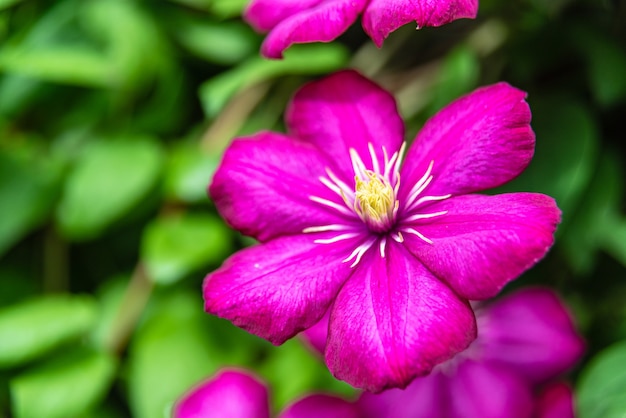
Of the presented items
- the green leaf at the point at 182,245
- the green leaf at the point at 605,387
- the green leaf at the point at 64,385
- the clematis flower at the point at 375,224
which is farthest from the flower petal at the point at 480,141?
the green leaf at the point at 64,385

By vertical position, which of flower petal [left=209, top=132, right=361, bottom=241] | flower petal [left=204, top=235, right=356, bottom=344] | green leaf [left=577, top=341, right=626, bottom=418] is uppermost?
flower petal [left=209, top=132, right=361, bottom=241]

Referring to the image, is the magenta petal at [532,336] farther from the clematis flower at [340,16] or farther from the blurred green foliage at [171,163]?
the clematis flower at [340,16]

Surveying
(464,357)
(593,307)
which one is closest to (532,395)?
(464,357)

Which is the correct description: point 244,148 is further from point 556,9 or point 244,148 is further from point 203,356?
point 556,9

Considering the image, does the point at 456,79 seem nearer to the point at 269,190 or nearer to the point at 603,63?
the point at 603,63

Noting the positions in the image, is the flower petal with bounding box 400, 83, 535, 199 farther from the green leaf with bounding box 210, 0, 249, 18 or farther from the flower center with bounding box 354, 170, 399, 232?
the green leaf with bounding box 210, 0, 249, 18

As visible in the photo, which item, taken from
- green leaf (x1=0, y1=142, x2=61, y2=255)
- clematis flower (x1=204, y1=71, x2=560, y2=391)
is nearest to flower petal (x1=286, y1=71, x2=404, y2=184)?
clematis flower (x1=204, y1=71, x2=560, y2=391)

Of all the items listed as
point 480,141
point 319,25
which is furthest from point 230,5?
point 480,141

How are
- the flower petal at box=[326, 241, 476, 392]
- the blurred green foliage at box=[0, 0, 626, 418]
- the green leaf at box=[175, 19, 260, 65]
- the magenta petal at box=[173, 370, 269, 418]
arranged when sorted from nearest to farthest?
1. the flower petal at box=[326, 241, 476, 392]
2. the magenta petal at box=[173, 370, 269, 418]
3. the blurred green foliage at box=[0, 0, 626, 418]
4. the green leaf at box=[175, 19, 260, 65]
